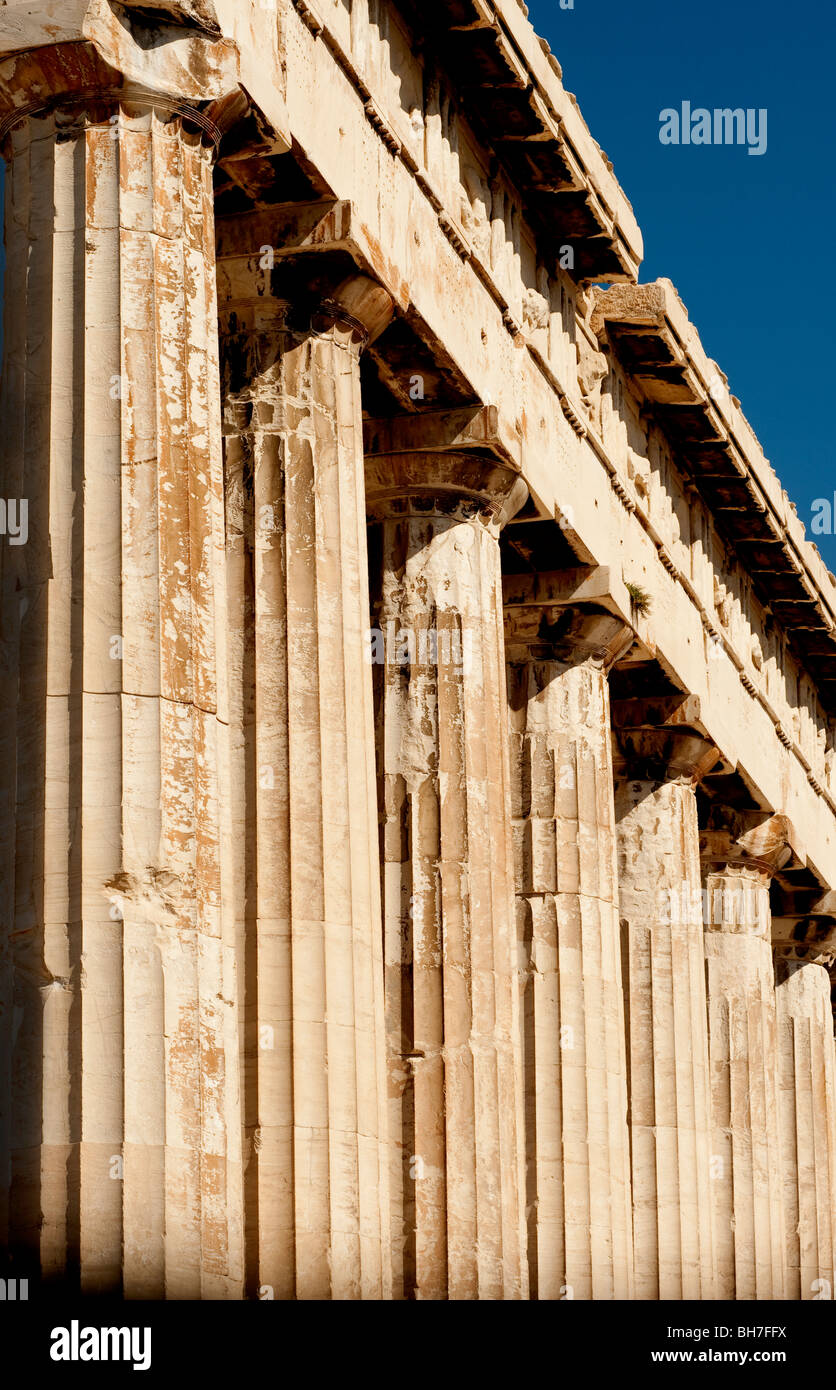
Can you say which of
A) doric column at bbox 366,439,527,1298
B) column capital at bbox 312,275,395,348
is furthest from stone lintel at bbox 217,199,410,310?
doric column at bbox 366,439,527,1298

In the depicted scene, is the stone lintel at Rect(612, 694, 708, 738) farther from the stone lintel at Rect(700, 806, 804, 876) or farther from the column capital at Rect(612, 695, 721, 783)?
the stone lintel at Rect(700, 806, 804, 876)

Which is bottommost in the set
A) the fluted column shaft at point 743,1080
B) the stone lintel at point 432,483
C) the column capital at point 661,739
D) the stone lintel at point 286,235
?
the fluted column shaft at point 743,1080

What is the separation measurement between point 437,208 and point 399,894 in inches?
260

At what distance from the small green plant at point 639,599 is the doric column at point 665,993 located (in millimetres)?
2711

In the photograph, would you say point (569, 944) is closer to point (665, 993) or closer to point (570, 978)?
point (570, 978)

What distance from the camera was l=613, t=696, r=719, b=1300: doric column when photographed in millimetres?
35219

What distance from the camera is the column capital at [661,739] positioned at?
119ft

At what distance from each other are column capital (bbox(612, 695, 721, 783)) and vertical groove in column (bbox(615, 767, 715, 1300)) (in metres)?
0.16

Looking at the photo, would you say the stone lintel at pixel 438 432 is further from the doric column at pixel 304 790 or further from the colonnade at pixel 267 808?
the doric column at pixel 304 790

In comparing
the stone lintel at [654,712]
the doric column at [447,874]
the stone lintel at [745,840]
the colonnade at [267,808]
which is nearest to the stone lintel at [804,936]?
the stone lintel at [745,840]

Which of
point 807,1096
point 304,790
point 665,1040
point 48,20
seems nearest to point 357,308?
point 304,790

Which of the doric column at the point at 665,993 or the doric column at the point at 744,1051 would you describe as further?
the doric column at the point at 744,1051

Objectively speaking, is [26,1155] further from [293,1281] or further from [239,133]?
[239,133]

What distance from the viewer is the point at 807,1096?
46.9 metres
